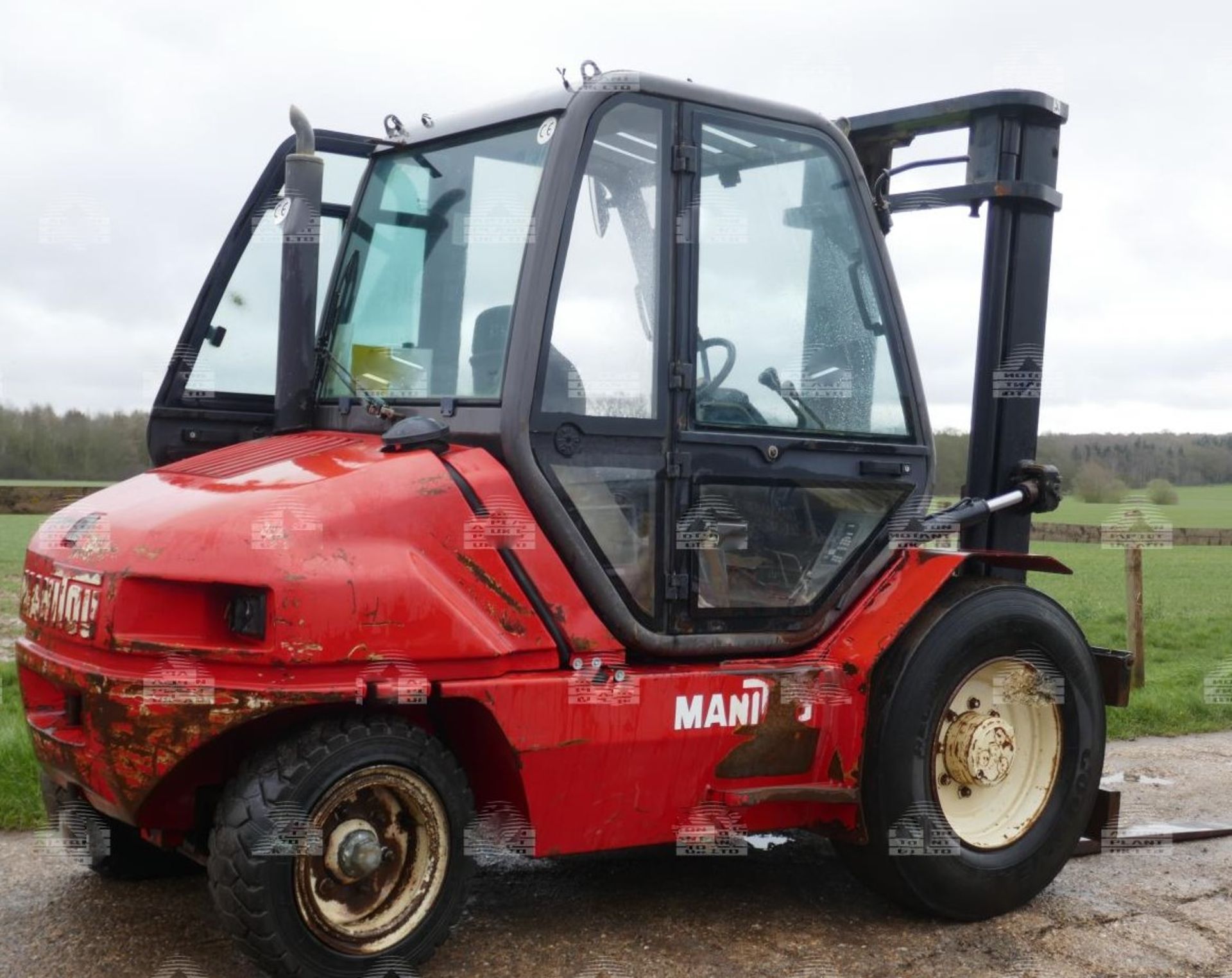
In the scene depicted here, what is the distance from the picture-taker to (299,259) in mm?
4660

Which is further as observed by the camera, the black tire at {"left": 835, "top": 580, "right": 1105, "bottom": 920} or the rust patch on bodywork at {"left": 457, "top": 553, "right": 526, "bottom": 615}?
the black tire at {"left": 835, "top": 580, "right": 1105, "bottom": 920}

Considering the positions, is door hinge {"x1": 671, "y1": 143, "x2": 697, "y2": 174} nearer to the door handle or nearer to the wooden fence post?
the door handle

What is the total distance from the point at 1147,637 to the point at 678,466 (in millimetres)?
10470

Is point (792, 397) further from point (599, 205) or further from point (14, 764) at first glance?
point (14, 764)

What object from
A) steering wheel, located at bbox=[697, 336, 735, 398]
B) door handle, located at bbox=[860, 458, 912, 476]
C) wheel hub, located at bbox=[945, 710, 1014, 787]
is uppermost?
steering wheel, located at bbox=[697, 336, 735, 398]

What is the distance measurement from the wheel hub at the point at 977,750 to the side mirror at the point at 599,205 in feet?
7.00

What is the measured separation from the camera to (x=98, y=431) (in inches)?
345

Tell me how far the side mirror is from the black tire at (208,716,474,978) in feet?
5.41

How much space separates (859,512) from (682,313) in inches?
43.0

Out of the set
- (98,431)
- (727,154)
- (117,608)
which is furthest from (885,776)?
(98,431)

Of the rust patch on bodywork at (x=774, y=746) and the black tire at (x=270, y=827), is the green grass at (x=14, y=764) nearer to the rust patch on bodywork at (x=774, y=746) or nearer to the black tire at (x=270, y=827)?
the black tire at (x=270, y=827)

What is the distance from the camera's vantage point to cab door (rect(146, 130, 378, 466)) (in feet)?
17.0

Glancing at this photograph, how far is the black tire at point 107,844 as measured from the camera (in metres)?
4.84

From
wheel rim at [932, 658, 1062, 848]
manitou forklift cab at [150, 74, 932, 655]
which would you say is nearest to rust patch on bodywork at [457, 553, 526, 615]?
manitou forklift cab at [150, 74, 932, 655]
